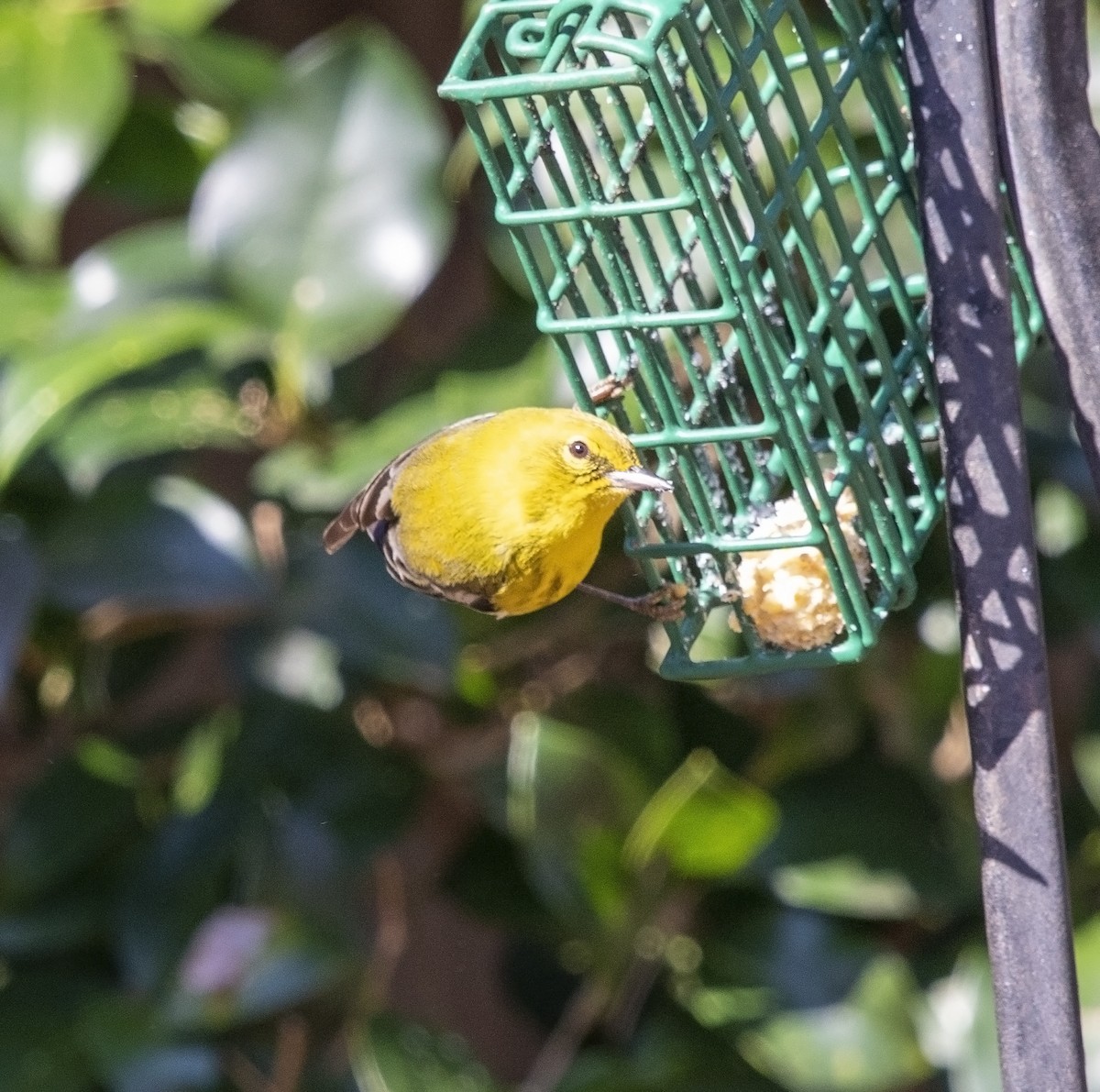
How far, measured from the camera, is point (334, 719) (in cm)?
212

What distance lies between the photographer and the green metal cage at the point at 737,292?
41.0 inches

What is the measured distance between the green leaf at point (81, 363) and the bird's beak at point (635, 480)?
2.25ft

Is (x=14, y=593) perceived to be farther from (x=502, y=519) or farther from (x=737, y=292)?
(x=737, y=292)

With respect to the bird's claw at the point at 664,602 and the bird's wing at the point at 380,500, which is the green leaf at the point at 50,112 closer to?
the bird's wing at the point at 380,500

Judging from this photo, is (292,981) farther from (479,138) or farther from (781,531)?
(479,138)

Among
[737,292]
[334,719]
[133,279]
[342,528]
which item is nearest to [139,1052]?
[334,719]

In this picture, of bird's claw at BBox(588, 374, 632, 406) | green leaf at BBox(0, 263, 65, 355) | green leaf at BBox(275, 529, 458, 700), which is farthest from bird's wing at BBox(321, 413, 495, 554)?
green leaf at BBox(0, 263, 65, 355)

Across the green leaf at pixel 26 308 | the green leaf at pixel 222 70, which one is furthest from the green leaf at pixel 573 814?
the green leaf at pixel 222 70

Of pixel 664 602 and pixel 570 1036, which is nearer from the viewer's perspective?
pixel 664 602

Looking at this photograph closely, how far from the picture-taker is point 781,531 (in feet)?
4.26

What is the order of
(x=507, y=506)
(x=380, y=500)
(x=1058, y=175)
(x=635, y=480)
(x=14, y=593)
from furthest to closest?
(x=14, y=593) < (x=380, y=500) < (x=507, y=506) < (x=635, y=480) < (x=1058, y=175)

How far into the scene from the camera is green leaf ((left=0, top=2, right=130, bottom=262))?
1.86m

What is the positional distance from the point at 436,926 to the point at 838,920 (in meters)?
1.02

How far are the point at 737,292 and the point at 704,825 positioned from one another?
0.97 meters
